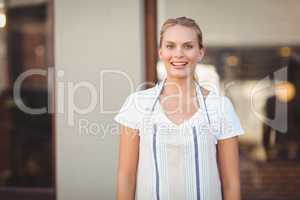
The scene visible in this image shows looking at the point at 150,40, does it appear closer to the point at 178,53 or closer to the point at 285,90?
the point at 178,53

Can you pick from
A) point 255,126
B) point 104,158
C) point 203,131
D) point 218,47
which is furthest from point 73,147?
point 255,126

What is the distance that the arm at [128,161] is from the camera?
7.77ft

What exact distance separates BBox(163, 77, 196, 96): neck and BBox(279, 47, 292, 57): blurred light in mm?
2821

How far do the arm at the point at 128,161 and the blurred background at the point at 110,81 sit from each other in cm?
113

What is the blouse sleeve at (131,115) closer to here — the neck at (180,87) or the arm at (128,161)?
the arm at (128,161)

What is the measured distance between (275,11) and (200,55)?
2.38 m

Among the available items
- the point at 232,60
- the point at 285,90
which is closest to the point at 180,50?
the point at 285,90

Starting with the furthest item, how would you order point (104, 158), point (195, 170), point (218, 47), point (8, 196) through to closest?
1. point (218, 47)
2. point (8, 196)
3. point (104, 158)
4. point (195, 170)

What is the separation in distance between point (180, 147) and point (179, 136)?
0.05m

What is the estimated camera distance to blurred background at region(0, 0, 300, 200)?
11.6 feet

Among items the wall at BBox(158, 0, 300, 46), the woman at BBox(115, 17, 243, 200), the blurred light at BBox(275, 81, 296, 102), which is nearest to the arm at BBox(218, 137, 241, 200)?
the woman at BBox(115, 17, 243, 200)

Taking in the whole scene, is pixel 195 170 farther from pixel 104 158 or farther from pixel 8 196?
pixel 8 196

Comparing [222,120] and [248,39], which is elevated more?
[248,39]

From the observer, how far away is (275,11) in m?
4.56
